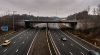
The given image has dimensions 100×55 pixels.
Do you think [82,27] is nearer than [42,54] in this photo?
No

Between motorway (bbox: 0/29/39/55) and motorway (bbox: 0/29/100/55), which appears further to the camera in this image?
motorway (bbox: 0/29/100/55)

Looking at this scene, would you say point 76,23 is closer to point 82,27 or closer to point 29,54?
point 82,27

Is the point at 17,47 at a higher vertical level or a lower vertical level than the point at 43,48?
higher

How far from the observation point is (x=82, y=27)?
4596 inches

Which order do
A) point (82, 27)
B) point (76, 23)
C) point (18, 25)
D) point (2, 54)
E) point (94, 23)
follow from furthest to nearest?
1. point (18, 25)
2. point (76, 23)
3. point (82, 27)
4. point (94, 23)
5. point (2, 54)

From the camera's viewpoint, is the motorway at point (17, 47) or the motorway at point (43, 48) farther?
the motorway at point (43, 48)

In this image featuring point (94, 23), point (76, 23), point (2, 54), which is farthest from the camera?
point (76, 23)

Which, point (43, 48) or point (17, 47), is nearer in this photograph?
point (43, 48)

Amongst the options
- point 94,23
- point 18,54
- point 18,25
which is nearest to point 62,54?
point 18,54

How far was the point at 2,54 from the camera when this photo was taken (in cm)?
4159

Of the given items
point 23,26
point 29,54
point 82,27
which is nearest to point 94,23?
point 82,27

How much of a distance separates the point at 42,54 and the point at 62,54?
492 centimetres

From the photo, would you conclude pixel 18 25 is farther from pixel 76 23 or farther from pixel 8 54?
pixel 8 54

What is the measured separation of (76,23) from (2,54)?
93.2 metres
